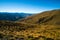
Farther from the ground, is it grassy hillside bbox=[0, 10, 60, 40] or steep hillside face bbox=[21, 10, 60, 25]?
grassy hillside bbox=[0, 10, 60, 40]

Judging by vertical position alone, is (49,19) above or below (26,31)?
below

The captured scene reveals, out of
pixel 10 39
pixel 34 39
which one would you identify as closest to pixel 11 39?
pixel 10 39

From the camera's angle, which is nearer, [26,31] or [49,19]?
[26,31]

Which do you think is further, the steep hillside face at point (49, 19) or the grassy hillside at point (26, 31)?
the steep hillside face at point (49, 19)

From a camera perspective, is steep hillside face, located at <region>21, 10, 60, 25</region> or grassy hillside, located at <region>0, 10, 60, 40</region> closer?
grassy hillside, located at <region>0, 10, 60, 40</region>

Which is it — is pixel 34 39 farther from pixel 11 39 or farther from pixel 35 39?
pixel 11 39

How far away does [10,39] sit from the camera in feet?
63.8

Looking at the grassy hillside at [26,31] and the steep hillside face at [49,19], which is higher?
the grassy hillside at [26,31]

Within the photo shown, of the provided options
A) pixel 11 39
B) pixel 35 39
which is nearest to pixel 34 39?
pixel 35 39

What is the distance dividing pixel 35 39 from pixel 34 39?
0.52 ft

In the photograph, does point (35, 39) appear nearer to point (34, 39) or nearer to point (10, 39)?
point (34, 39)

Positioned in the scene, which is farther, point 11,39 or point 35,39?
point 35,39

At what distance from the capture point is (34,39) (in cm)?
2144

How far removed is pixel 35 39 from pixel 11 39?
399 centimetres
